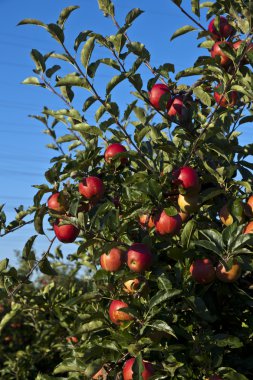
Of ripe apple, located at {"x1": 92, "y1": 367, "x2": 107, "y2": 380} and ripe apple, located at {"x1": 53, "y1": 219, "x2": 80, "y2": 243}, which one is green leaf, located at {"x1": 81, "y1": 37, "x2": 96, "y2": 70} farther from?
ripe apple, located at {"x1": 92, "y1": 367, "x2": 107, "y2": 380}

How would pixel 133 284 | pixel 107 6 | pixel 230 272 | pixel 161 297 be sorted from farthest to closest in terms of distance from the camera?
pixel 107 6, pixel 133 284, pixel 230 272, pixel 161 297

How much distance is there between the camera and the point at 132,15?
96.0 inches

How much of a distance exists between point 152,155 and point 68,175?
0.41m

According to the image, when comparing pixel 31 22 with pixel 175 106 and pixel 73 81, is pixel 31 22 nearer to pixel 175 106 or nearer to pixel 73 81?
pixel 73 81

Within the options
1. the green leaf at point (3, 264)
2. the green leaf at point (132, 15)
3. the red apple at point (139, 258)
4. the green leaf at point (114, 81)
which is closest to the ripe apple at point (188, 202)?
the red apple at point (139, 258)

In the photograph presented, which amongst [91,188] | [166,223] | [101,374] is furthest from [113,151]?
[101,374]

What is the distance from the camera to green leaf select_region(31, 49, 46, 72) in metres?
2.48

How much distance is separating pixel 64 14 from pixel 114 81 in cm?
36

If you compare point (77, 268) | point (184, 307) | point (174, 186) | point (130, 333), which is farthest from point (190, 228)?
point (77, 268)

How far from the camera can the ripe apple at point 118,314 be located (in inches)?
91.0

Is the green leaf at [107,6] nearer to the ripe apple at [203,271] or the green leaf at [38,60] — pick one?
the green leaf at [38,60]

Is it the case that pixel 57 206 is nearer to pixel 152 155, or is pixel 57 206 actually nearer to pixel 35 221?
pixel 35 221

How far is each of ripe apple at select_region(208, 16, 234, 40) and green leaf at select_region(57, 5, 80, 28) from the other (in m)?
0.83

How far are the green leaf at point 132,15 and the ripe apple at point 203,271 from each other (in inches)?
44.6
